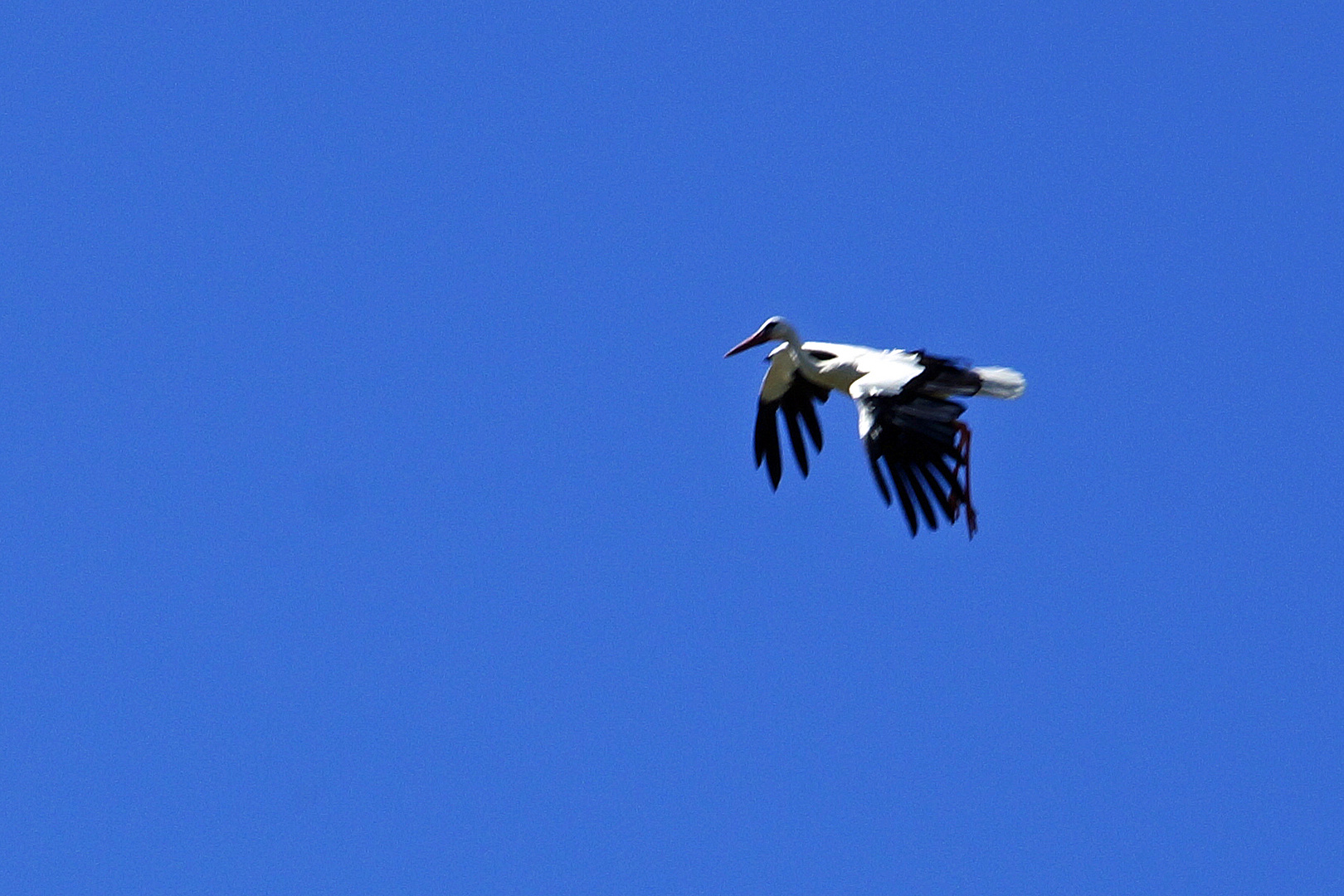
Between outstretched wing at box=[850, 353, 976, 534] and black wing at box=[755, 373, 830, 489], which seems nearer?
outstretched wing at box=[850, 353, 976, 534]

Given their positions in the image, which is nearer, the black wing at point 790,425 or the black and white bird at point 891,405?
the black and white bird at point 891,405

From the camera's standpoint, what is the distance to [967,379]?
2598 cm

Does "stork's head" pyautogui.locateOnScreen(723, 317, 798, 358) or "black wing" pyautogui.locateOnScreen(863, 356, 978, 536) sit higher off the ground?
"stork's head" pyautogui.locateOnScreen(723, 317, 798, 358)

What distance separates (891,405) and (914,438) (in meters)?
0.54

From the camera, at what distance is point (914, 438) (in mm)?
24531

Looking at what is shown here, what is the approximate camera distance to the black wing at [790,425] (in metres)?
28.0

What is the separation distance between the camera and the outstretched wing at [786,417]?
28000mm

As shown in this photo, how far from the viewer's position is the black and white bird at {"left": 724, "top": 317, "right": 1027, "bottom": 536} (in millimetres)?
24328

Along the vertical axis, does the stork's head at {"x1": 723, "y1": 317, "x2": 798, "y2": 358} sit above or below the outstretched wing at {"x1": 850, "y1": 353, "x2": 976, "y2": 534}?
above

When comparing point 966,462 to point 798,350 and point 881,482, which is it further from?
point 798,350

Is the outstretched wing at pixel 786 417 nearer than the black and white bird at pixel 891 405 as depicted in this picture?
No

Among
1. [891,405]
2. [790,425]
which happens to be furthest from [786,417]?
[891,405]

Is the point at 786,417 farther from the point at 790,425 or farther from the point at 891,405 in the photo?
the point at 891,405

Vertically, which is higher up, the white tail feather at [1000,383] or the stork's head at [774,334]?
the stork's head at [774,334]
